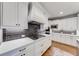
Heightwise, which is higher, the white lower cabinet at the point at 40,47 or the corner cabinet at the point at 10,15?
the corner cabinet at the point at 10,15

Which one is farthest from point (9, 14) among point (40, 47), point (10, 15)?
point (40, 47)

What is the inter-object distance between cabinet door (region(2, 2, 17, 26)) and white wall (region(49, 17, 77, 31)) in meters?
1.14

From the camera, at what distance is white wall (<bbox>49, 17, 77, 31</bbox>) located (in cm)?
160

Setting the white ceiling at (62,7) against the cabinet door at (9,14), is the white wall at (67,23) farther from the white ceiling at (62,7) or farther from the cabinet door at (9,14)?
the cabinet door at (9,14)

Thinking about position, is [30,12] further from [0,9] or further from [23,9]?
[0,9]

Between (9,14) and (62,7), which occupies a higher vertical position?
(62,7)

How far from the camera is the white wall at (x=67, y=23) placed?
1.60 meters

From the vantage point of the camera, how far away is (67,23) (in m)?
1.72

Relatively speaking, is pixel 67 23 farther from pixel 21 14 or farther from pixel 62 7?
pixel 21 14

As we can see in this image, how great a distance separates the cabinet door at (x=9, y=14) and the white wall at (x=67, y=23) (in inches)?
44.9

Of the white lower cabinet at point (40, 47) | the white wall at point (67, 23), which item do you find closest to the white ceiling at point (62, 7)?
the white wall at point (67, 23)

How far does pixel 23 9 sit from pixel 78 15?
4.49 ft

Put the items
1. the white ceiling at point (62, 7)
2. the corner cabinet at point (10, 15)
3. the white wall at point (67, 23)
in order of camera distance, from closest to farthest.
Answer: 1. the corner cabinet at point (10, 15)
2. the white wall at point (67, 23)
3. the white ceiling at point (62, 7)

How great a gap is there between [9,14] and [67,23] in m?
1.45
